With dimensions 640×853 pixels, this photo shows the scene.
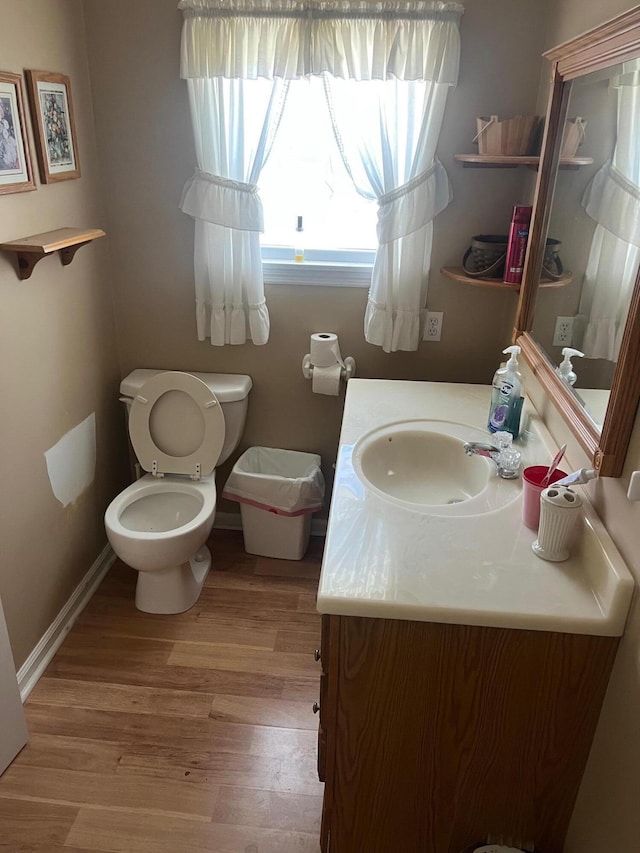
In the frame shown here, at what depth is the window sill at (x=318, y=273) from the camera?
95.0 inches

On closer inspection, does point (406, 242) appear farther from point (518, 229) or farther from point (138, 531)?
point (138, 531)

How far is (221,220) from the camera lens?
7.54 feet

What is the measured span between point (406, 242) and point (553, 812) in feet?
5.78

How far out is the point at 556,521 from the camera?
1.28 m

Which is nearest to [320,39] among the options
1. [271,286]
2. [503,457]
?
[271,286]

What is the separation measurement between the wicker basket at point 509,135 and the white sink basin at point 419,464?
Answer: 0.93 meters

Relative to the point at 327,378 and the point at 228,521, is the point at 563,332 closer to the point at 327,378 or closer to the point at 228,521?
the point at 327,378

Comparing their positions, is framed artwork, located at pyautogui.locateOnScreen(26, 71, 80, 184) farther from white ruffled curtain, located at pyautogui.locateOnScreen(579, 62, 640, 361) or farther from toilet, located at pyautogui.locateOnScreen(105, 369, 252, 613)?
white ruffled curtain, located at pyautogui.locateOnScreen(579, 62, 640, 361)

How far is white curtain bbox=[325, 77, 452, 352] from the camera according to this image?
83.7 inches

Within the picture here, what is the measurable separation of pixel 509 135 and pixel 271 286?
0.99 meters

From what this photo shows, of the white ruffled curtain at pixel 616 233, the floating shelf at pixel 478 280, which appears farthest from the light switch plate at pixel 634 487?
the floating shelf at pixel 478 280

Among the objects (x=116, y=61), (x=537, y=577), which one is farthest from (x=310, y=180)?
(x=537, y=577)


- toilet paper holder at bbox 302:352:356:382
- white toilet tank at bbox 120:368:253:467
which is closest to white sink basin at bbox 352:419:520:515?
toilet paper holder at bbox 302:352:356:382

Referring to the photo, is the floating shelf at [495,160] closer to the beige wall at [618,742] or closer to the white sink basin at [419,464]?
the beige wall at [618,742]
